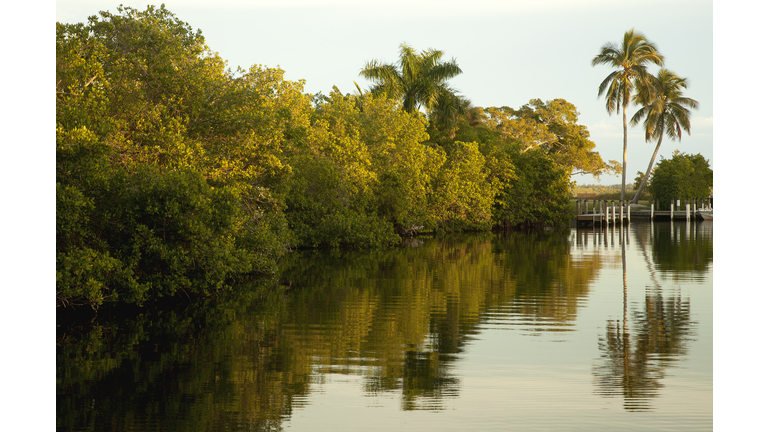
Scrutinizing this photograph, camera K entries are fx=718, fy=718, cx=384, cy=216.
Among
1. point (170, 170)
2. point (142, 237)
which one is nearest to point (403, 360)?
point (142, 237)

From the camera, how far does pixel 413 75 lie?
3788 centimetres

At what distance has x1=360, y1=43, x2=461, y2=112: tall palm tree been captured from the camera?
37469mm

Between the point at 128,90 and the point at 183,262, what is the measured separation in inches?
141

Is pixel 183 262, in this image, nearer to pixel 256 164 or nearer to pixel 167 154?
pixel 167 154

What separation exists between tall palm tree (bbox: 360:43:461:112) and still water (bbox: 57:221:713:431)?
75.0 ft

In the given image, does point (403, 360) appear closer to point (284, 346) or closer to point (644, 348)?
point (284, 346)

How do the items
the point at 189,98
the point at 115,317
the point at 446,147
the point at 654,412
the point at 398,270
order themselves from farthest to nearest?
the point at 446,147, the point at 398,270, the point at 189,98, the point at 115,317, the point at 654,412

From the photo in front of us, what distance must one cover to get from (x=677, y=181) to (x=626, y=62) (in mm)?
12270

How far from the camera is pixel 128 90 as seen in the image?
13.6m

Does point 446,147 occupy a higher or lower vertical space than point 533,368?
higher

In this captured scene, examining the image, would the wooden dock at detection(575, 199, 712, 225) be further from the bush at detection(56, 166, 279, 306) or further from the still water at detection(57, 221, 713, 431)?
the bush at detection(56, 166, 279, 306)
